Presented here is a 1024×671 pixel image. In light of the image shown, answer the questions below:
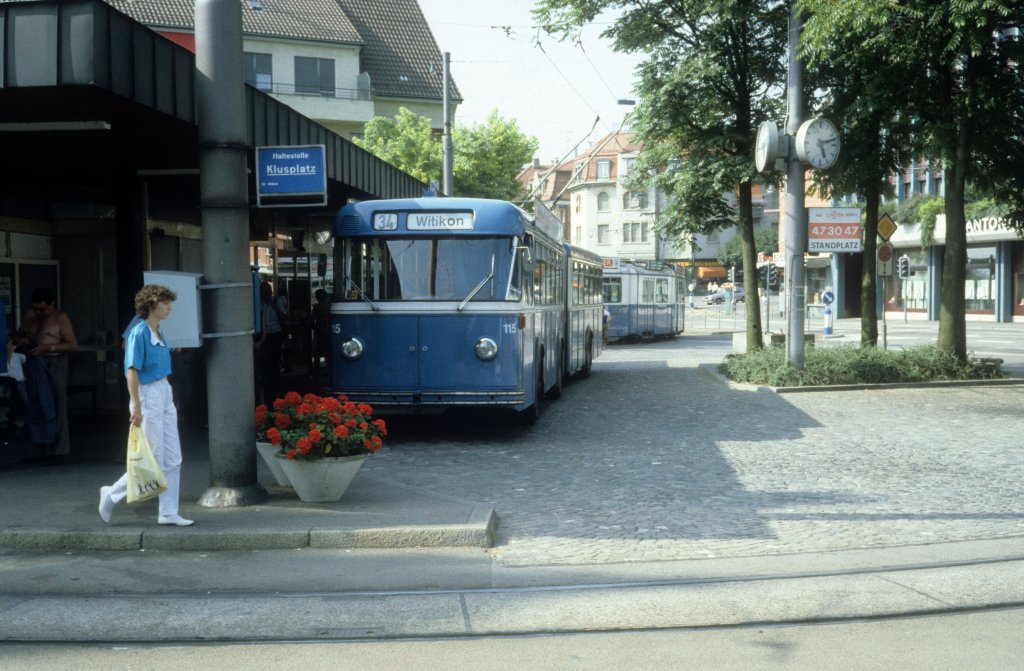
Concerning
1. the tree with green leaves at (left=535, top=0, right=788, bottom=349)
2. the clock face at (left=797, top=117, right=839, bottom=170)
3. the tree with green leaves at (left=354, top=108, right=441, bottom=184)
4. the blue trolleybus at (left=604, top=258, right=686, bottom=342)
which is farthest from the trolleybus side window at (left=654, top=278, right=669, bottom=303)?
the clock face at (left=797, top=117, right=839, bottom=170)

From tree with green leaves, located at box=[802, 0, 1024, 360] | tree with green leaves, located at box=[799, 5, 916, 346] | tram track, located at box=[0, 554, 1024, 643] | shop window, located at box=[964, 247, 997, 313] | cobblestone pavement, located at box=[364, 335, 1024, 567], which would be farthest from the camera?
shop window, located at box=[964, 247, 997, 313]

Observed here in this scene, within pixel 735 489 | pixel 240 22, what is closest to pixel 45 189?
pixel 240 22

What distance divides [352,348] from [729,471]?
184 inches

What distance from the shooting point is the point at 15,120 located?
10.0 meters

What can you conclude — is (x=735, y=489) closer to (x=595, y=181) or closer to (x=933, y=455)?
(x=933, y=455)

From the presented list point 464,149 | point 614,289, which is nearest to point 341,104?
point 464,149

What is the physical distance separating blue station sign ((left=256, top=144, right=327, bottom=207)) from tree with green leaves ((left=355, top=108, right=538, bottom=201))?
129 feet

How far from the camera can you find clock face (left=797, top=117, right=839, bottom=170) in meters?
18.8

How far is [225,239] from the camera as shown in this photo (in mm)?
8273

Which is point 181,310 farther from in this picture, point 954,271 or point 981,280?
point 981,280

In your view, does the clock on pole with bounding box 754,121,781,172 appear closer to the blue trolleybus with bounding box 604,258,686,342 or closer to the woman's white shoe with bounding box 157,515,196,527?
the woman's white shoe with bounding box 157,515,196,527

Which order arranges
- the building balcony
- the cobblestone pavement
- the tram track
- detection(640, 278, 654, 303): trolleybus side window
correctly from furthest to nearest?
the building balcony
detection(640, 278, 654, 303): trolleybus side window
the cobblestone pavement
the tram track

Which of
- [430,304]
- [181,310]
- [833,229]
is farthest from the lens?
[833,229]

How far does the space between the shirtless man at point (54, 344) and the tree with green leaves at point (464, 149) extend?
38.4 m
